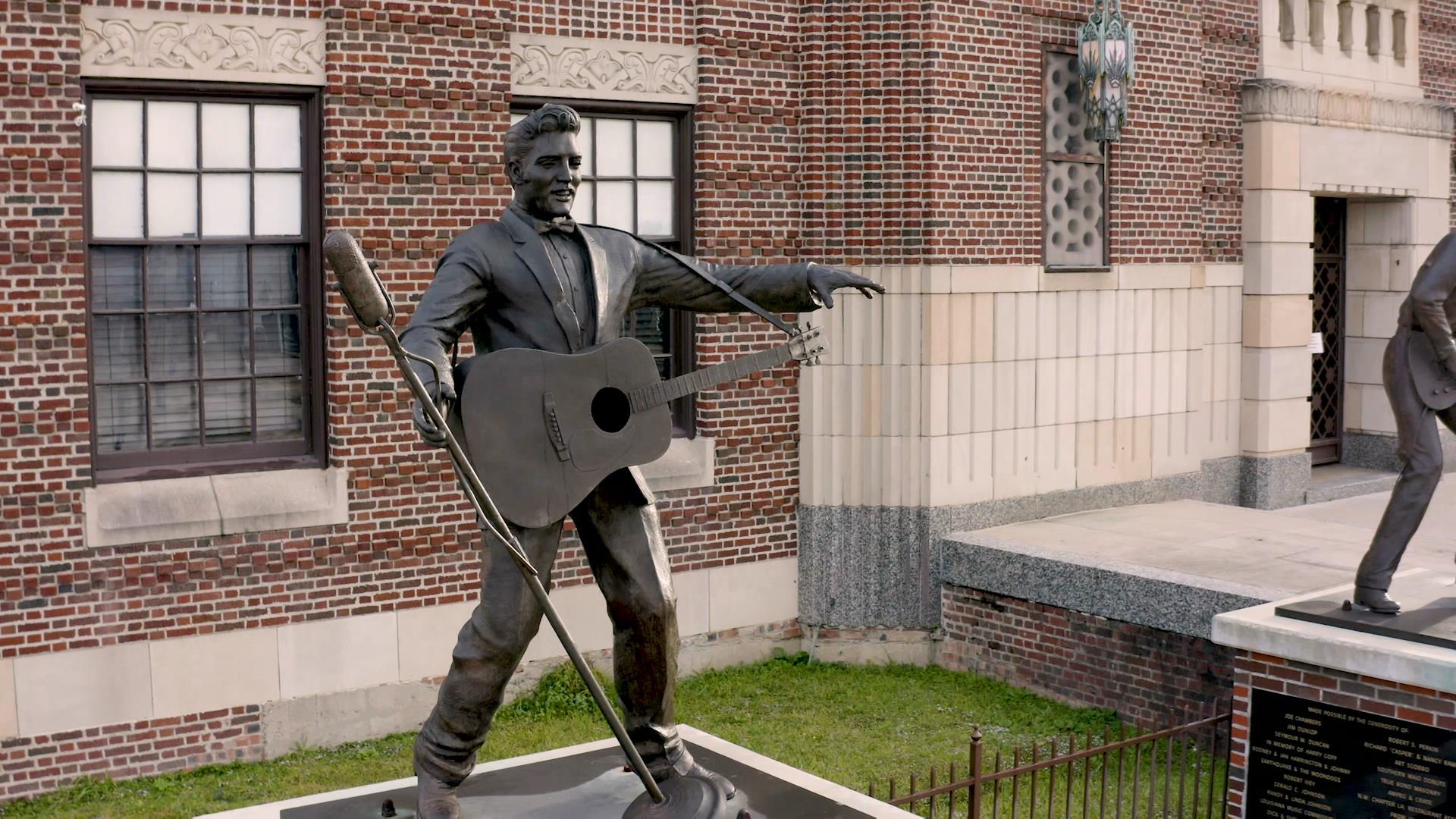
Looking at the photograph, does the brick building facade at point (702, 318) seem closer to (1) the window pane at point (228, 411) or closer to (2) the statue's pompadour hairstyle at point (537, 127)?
(1) the window pane at point (228, 411)

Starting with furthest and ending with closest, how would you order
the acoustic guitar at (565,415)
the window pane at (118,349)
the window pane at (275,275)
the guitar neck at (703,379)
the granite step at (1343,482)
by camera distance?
the granite step at (1343,482) < the window pane at (275,275) < the window pane at (118,349) < the guitar neck at (703,379) < the acoustic guitar at (565,415)

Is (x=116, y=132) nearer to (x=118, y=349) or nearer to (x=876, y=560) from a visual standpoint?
(x=118, y=349)

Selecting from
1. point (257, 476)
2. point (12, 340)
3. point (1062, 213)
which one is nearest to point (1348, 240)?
point (1062, 213)

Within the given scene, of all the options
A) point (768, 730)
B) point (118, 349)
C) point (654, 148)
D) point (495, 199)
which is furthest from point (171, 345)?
point (768, 730)

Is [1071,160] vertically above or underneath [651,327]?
above

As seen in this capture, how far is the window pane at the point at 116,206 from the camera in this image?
9.45m

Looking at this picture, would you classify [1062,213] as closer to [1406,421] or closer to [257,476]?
[1406,421]

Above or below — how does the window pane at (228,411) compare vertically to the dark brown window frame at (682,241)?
below

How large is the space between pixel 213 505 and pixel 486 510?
15.9 ft

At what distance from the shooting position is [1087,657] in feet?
36.3

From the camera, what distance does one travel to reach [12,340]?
904 cm

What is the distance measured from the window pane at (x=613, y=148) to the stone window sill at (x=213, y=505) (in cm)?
296

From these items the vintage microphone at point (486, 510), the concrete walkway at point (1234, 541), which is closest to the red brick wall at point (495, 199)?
the concrete walkway at point (1234, 541)

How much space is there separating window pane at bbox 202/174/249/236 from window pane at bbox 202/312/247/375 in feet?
1.75
